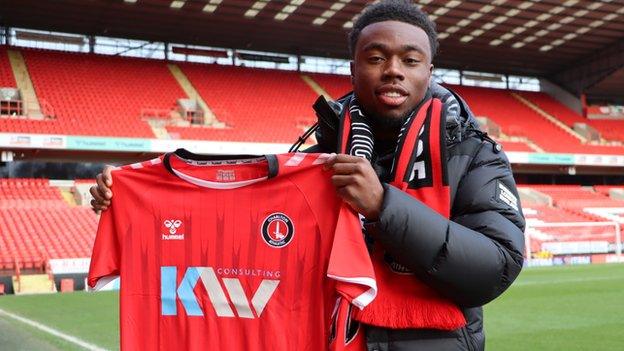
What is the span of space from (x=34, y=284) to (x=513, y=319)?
31.4ft

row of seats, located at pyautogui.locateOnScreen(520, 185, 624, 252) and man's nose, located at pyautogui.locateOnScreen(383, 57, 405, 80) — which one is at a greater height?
man's nose, located at pyautogui.locateOnScreen(383, 57, 405, 80)

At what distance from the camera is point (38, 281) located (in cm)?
1345

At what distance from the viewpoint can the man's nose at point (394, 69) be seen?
160cm

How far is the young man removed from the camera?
4.78 feet

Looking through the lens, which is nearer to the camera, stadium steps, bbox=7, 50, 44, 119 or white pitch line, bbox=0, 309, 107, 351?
white pitch line, bbox=0, 309, 107, 351

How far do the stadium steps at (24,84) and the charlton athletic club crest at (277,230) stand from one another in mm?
20429

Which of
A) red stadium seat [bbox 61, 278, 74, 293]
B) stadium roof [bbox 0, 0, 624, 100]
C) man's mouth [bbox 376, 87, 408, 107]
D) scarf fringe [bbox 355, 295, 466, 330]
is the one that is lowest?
red stadium seat [bbox 61, 278, 74, 293]

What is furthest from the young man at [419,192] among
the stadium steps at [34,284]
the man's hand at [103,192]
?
the stadium steps at [34,284]

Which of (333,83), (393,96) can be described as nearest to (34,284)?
(393,96)

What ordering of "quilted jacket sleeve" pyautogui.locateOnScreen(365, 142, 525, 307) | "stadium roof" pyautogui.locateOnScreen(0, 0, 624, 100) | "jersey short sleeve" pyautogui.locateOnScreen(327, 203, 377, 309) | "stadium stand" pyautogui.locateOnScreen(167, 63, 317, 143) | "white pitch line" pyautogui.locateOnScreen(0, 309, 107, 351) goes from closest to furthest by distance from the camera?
"quilted jacket sleeve" pyautogui.locateOnScreen(365, 142, 525, 307)
"jersey short sleeve" pyautogui.locateOnScreen(327, 203, 377, 309)
"white pitch line" pyautogui.locateOnScreen(0, 309, 107, 351)
"stadium roof" pyautogui.locateOnScreen(0, 0, 624, 100)
"stadium stand" pyautogui.locateOnScreen(167, 63, 317, 143)

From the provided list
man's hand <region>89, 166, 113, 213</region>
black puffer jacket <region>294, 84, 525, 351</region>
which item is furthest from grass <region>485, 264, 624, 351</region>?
black puffer jacket <region>294, 84, 525, 351</region>

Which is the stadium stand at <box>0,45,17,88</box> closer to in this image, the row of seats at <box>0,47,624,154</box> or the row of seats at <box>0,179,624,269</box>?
the row of seats at <box>0,47,624,154</box>

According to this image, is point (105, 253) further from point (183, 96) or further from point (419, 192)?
point (183, 96)

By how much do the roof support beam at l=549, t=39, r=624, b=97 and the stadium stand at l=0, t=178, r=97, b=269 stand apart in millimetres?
23224
